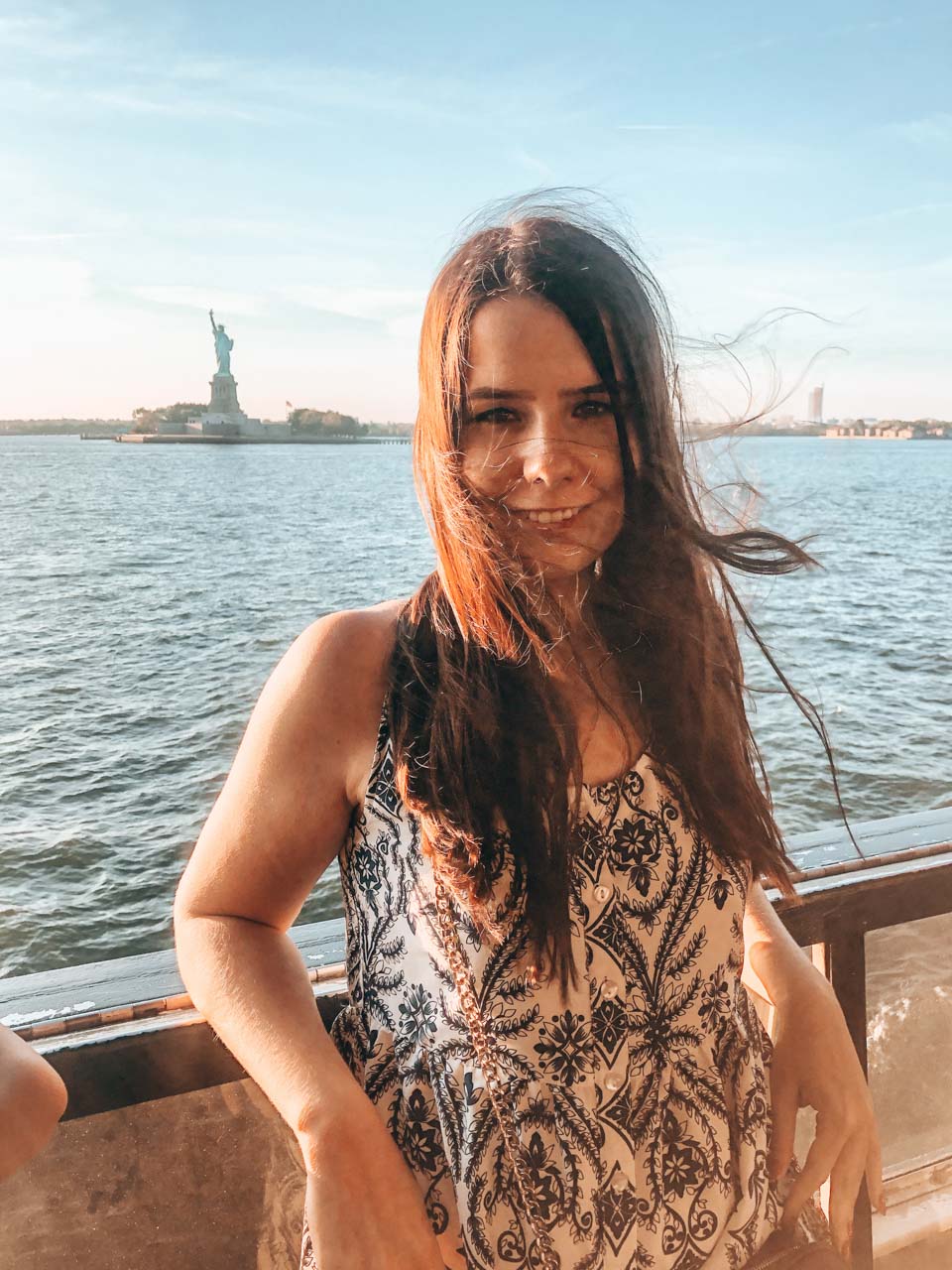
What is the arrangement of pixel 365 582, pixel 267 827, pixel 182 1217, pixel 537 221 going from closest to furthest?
pixel 267 827 < pixel 537 221 < pixel 182 1217 < pixel 365 582

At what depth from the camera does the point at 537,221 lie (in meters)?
0.94

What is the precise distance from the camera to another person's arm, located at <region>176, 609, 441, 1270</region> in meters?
0.73

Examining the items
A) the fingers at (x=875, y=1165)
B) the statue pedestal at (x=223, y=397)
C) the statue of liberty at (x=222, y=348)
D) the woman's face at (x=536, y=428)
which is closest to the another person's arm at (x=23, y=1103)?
the woman's face at (x=536, y=428)

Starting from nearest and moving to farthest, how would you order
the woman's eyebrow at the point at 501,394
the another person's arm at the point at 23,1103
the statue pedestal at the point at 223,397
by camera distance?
the another person's arm at the point at 23,1103, the woman's eyebrow at the point at 501,394, the statue pedestal at the point at 223,397

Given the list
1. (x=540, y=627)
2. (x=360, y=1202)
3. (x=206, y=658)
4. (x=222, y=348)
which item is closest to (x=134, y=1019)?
(x=360, y=1202)

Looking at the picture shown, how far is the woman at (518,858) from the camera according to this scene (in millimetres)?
818

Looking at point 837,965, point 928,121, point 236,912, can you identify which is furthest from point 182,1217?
point 928,121

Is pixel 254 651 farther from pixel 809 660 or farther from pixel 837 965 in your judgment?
pixel 837 965

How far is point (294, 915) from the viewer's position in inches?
34.1

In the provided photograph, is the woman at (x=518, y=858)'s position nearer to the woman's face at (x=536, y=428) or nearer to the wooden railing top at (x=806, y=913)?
the woman's face at (x=536, y=428)

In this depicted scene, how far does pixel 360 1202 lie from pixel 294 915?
24 centimetres

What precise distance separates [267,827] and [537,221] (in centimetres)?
63

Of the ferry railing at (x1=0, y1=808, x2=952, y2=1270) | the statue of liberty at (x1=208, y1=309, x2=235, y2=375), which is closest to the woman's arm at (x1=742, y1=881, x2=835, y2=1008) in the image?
the ferry railing at (x1=0, y1=808, x2=952, y2=1270)

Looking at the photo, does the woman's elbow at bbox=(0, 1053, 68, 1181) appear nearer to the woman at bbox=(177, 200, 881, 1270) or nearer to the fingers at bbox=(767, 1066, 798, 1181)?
the woman at bbox=(177, 200, 881, 1270)
